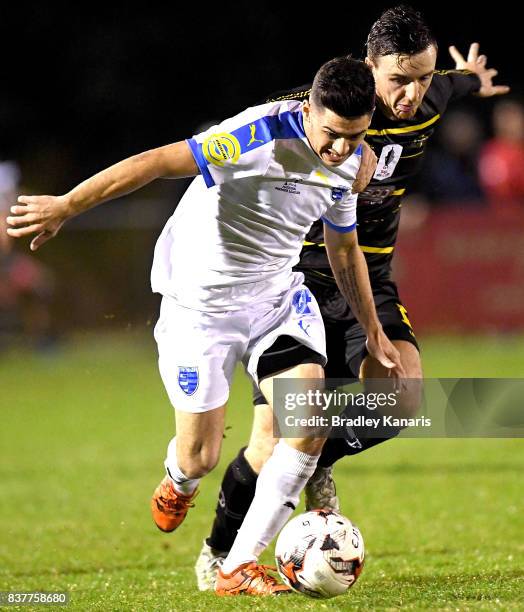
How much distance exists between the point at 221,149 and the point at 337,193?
577 millimetres

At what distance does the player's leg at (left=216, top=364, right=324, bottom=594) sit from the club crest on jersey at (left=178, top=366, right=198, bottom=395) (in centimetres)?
42

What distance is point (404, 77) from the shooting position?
5660 mm

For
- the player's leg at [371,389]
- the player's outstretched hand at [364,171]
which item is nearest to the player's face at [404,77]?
the player's outstretched hand at [364,171]

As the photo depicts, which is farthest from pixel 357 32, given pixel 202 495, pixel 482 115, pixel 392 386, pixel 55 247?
pixel 392 386

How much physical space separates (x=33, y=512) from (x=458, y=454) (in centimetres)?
375


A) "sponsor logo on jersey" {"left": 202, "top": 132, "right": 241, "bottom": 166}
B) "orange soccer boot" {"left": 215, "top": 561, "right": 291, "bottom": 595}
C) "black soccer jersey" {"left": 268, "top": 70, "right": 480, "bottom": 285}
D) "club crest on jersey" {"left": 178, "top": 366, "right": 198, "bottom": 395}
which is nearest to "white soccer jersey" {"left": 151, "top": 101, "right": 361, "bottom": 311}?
"sponsor logo on jersey" {"left": 202, "top": 132, "right": 241, "bottom": 166}

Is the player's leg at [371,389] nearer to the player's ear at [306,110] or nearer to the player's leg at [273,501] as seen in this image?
the player's leg at [273,501]

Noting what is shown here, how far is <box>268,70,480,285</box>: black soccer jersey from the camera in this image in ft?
19.7

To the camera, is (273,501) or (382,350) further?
(382,350)

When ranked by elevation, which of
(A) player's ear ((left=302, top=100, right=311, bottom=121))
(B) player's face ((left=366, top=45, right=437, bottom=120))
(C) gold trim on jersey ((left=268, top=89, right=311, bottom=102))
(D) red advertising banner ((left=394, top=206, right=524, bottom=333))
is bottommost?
(D) red advertising banner ((left=394, top=206, right=524, bottom=333))

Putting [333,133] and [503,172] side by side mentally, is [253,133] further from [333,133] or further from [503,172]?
[503,172]

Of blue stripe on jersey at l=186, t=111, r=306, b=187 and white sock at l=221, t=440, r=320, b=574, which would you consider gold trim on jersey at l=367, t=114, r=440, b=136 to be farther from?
white sock at l=221, t=440, r=320, b=574

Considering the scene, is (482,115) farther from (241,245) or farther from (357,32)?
(241,245)

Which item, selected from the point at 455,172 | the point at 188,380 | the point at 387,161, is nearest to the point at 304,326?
the point at 188,380
